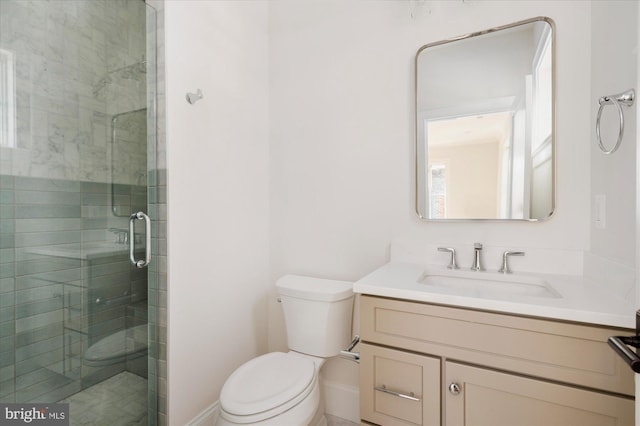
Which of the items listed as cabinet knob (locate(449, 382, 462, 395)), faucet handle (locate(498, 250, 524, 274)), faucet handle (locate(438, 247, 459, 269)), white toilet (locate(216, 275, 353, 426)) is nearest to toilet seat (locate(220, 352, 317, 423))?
white toilet (locate(216, 275, 353, 426))

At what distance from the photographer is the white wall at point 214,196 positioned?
1466 mm

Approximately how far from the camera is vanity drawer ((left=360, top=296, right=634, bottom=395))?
90 cm

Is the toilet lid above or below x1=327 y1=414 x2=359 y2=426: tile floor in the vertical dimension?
above

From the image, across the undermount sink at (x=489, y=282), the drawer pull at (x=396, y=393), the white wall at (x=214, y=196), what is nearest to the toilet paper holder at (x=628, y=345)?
the undermount sink at (x=489, y=282)

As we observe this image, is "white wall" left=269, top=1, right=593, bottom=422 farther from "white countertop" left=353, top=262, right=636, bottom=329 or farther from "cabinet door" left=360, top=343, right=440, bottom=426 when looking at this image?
"cabinet door" left=360, top=343, right=440, bottom=426

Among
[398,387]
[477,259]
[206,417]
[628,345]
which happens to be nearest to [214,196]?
[206,417]

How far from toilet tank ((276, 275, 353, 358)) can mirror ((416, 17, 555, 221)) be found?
2.00 feet

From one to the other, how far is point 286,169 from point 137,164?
2.83ft

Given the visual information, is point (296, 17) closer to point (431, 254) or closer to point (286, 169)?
point (286, 169)

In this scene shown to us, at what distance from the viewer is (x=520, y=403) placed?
3.24ft

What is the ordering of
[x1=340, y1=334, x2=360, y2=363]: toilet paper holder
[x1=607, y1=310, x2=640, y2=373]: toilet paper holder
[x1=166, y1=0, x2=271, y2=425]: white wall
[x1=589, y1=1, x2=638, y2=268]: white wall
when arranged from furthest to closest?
1. [x1=340, y1=334, x2=360, y2=363]: toilet paper holder
2. [x1=166, y1=0, x2=271, y2=425]: white wall
3. [x1=589, y1=1, x2=638, y2=268]: white wall
4. [x1=607, y1=310, x2=640, y2=373]: toilet paper holder

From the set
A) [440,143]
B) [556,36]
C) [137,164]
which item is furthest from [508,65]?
[137,164]

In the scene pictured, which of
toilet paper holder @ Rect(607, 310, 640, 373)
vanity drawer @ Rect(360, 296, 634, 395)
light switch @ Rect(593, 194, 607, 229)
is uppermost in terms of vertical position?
light switch @ Rect(593, 194, 607, 229)

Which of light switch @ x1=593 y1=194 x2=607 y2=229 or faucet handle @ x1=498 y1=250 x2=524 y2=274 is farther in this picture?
faucet handle @ x1=498 y1=250 x2=524 y2=274
